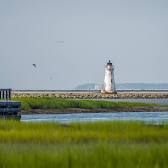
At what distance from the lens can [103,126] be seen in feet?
103

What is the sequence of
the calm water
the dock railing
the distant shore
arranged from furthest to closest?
the distant shore, the dock railing, the calm water

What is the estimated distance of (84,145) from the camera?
72.3 ft

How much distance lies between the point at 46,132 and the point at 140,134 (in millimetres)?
3347

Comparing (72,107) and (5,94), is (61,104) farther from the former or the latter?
(5,94)

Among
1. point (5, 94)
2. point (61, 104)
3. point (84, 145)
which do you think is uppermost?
point (5, 94)

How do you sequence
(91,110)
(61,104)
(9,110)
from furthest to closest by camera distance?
(91,110) < (61,104) < (9,110)

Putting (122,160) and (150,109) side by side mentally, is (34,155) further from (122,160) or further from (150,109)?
(150,109)

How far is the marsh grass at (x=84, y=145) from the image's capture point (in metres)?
17.3

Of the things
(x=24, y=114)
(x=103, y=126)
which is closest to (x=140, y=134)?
(x=103, y=126)

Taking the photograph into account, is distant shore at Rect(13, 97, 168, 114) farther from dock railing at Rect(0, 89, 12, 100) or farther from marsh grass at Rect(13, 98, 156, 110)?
dock railing at Rect(0, 89, 12, 100)

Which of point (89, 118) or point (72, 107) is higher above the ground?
point (72, 107)

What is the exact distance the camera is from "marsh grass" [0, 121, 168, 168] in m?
17.3

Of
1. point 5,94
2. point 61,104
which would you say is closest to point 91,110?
point 61,104

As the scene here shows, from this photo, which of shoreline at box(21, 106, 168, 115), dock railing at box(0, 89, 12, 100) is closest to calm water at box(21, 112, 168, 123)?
dock railing at box(0, 89, 12, 100)
